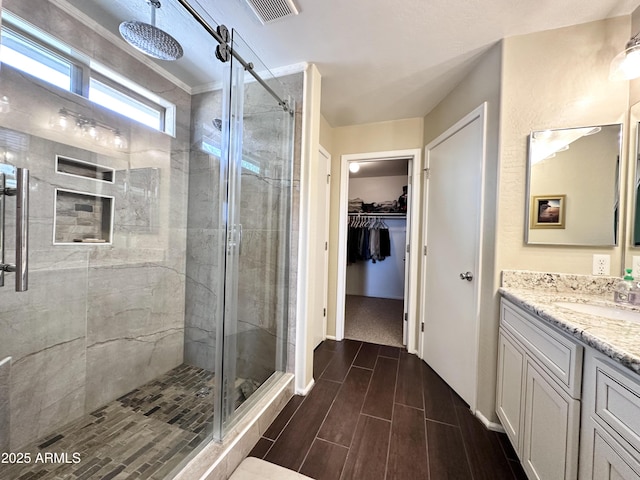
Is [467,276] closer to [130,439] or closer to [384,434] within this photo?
[384,434]

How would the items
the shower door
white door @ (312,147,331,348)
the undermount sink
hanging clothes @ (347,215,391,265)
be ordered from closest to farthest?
the undermount sink → the shower door → white door @ (312,147,331,348) → hanging clothes @ (347,215,391,265)

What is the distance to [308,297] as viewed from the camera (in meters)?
1.90

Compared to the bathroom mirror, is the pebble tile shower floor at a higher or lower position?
lower

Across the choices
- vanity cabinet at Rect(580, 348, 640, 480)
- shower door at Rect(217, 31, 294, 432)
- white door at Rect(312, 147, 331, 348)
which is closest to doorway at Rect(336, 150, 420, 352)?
white door at Rect(312, 147, 331, 348)

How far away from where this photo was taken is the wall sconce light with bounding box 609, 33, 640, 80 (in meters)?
1.19

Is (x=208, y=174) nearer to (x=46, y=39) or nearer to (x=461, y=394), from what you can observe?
(x=46, y=39)

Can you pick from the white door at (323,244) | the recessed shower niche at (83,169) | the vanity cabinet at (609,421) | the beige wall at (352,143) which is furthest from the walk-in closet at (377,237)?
the recessed shower niche at (83,169)

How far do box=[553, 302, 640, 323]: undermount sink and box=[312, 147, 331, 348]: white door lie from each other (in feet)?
6.10

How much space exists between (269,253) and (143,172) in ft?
3.82

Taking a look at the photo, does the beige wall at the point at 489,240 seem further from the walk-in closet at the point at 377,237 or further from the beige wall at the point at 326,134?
the walk-in closet at the point at 377,237

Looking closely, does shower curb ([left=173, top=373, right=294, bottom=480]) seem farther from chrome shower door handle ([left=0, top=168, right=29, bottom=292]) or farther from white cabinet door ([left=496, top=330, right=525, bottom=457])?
white cabinet door ([left=496, top=330, right=525, bottom=457])

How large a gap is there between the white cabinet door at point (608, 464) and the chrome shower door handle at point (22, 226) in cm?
210

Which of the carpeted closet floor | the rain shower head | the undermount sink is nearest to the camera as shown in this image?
the undermount sink

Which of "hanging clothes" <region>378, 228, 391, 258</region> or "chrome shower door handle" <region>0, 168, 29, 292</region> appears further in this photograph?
"hanging clothes" <region>378, 228, 391, 258</region>
